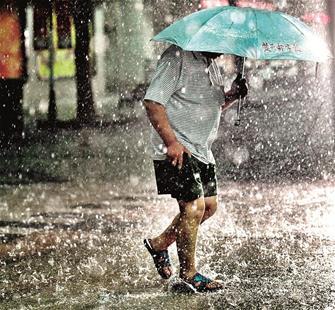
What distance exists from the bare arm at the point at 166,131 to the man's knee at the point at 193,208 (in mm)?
292

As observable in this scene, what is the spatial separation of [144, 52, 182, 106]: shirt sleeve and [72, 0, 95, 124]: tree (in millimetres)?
13136

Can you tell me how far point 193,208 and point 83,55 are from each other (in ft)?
44.4

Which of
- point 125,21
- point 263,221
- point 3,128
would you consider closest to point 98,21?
point 125,21

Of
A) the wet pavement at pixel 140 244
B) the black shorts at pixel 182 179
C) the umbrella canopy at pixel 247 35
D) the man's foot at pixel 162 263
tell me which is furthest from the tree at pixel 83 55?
the black shorts at pixel 182 179

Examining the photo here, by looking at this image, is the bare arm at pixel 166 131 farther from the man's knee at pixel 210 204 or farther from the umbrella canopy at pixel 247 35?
the man's knee at pixel 210 204

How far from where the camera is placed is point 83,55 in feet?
58.5

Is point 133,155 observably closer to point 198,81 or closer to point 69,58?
point 198,81

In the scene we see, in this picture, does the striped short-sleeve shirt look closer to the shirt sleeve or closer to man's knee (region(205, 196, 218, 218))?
the shirt sleeve

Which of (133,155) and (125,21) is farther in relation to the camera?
(125,21)

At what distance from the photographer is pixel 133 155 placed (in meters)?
12.8

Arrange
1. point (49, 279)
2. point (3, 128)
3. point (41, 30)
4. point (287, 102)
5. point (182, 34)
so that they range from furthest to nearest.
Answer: point (287, 102)
point (41, 30)
point (3, 128)
point (49, 279)
point (182, 34)

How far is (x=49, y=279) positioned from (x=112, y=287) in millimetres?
535

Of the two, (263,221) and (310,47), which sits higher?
(310,47)

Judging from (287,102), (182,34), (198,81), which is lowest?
(287,102)
